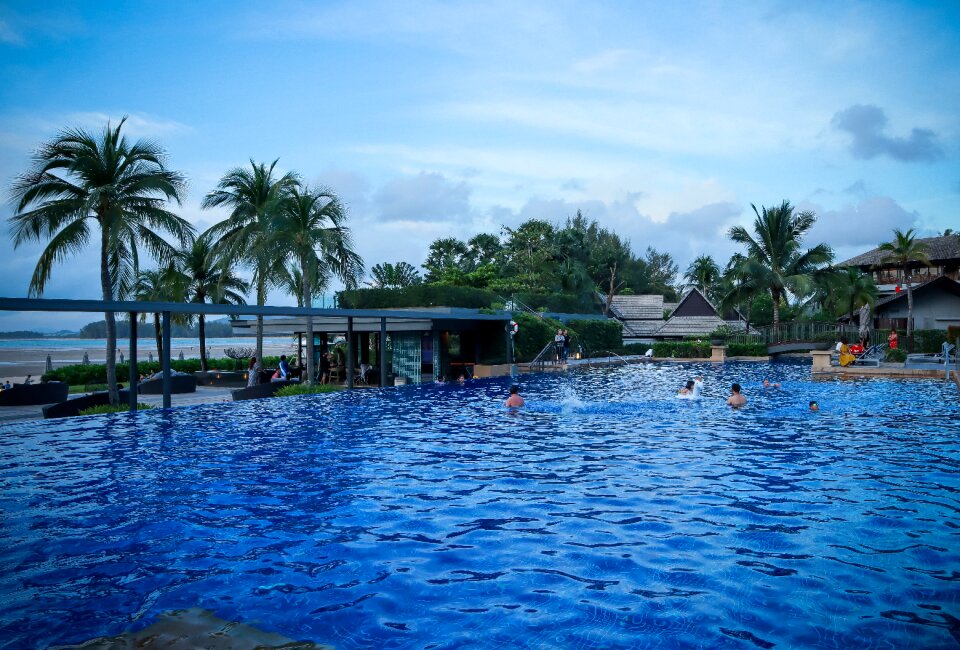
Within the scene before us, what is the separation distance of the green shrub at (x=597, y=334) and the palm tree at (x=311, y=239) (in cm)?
1776

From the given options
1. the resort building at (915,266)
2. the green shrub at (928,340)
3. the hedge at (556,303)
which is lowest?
the green shrub at (928,340)

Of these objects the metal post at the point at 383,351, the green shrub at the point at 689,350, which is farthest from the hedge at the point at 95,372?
the green shrub at the point at 689,350

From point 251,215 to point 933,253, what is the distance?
1836 inches

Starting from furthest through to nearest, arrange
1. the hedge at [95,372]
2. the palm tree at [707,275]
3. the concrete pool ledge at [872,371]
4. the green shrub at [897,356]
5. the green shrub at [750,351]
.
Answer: the palm tree at [707,275], the green shrub at [750,351], the green shrub at [897,356], the hedge at [95,372], the concrete pool ledge at [872,371]

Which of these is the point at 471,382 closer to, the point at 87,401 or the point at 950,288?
the point at 87,401

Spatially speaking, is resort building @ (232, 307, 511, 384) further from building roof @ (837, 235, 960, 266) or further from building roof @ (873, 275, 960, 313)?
building roof @ (837, 235, 960, 266)

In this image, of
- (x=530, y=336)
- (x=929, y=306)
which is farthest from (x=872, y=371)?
(x=929, y=306)

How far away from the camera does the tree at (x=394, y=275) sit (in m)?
58.1

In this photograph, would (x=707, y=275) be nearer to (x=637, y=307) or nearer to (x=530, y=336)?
(x=637, y=307)

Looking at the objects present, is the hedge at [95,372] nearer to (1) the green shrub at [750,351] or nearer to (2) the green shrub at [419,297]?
(2) the green shrub at [419,297]

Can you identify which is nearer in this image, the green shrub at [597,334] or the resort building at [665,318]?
the green shrub at [597,334]

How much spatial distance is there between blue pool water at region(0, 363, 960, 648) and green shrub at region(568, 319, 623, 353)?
2608 centimetres

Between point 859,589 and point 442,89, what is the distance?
2524cm

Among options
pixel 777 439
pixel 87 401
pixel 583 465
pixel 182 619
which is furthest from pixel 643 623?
pixel 87 401
